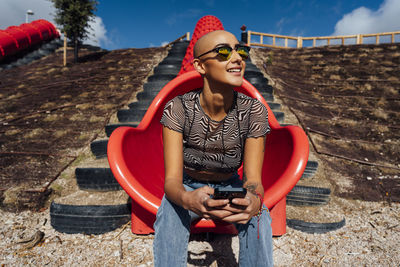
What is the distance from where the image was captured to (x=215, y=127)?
1194 mm

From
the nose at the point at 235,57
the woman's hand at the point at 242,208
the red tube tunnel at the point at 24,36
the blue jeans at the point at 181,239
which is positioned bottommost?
the blue jeans at the point at 181,239

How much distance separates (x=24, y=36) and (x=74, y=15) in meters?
3.65

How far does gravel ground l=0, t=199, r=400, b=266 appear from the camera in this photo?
154 centimetres

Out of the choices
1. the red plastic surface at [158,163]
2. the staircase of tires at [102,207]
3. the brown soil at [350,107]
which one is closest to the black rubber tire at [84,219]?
the staircase of tires at [102,207]

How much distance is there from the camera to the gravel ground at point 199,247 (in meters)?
1.54

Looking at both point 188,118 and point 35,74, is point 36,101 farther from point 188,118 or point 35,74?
point 188,118

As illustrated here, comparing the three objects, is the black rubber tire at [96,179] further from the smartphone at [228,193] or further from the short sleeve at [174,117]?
the smartphone at [228,193]

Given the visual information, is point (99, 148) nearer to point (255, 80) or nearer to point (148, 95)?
point (148, 95)

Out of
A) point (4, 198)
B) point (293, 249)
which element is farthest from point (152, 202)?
point (4, 198)

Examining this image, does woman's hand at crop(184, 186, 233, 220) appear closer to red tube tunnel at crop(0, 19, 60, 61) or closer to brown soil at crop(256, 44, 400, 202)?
brown soil at crop(256, 44, 400, 202)

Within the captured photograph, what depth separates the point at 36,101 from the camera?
171 inches

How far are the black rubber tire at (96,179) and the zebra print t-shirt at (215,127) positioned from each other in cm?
125

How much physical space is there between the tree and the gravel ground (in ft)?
23.1

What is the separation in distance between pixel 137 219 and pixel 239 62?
135cm
